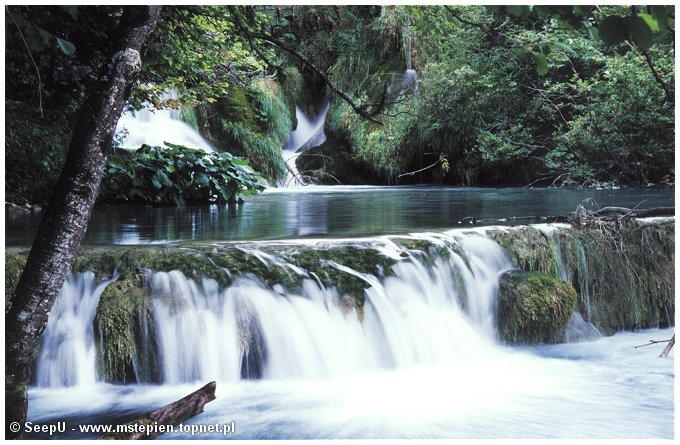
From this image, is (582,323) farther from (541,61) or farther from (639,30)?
(639,30)

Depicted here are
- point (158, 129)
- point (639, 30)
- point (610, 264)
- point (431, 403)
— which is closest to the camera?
point (639, 30)

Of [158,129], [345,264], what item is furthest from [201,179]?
[345,264]

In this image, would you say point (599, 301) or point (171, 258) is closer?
point (171, 258)

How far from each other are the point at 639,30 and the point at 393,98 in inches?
252

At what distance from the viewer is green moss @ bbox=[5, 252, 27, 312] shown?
3.16 metres

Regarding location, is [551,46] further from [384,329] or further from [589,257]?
[589,257]

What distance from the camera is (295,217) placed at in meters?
5.93

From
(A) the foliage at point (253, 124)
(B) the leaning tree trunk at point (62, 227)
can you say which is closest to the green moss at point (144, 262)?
(B) the leaning tree trunk at point (62, 227)

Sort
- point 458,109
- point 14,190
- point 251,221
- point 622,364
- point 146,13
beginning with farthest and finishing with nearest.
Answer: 1. point 458,109
2. point 14,190
3. point 251,221
4. point 622,364
5. point 146,13

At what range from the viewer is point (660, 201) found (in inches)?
284

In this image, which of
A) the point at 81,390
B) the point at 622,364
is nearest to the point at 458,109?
the point at 622,364

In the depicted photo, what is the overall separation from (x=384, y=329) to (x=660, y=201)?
493 centimetres

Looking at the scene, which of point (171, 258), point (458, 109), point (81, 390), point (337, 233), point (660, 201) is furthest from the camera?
point (458, 109)

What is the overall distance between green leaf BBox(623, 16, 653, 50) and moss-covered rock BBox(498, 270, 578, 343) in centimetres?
278
